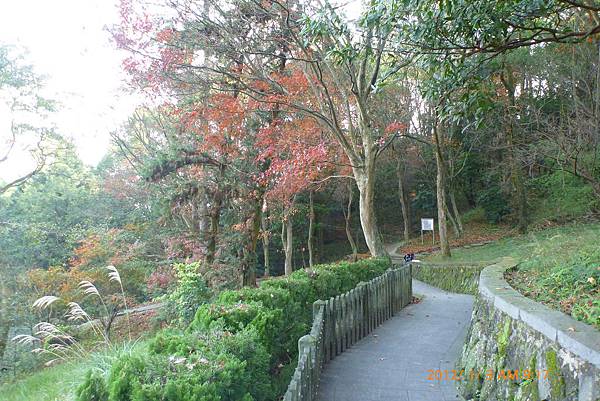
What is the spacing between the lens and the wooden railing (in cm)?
348

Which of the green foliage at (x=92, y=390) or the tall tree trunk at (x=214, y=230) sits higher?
the tall tree trunk at (x=214, y=230)

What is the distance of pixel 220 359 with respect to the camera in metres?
2.71

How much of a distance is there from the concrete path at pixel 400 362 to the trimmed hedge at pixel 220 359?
66 cm

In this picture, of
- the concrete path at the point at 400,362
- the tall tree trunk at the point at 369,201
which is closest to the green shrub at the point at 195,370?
the concrete path at the point at 400,362

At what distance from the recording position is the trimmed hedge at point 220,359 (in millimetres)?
2318

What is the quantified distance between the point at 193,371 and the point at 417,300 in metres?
9.44

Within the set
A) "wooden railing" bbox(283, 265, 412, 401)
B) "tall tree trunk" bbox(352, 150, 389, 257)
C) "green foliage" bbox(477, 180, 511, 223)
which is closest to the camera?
"wooden railing" bbox(283, 265, 412, 401)

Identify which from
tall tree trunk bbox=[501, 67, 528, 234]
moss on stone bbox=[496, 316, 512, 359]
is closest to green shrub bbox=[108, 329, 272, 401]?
moss on stone bbox=[496, 316, 512, 359]

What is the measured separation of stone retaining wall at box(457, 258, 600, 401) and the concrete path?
18.2 inches

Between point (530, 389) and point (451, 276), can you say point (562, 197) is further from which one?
point (530, 389)

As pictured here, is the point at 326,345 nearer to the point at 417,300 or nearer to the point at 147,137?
the point at 417,300
